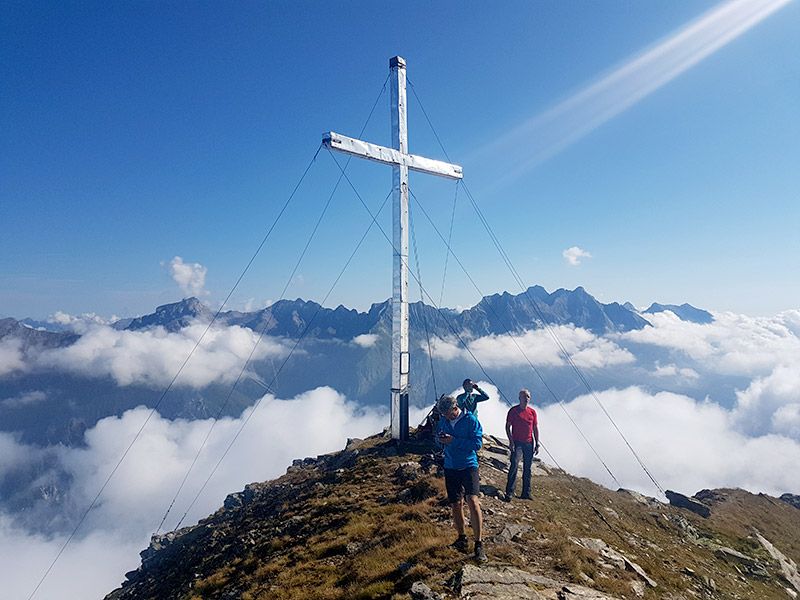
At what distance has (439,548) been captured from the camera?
9.15m

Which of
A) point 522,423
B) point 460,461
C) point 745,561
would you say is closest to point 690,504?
point 745,561

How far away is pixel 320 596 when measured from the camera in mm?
8344

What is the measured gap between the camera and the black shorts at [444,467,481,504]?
8945 mm

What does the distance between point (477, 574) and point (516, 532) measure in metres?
3.35

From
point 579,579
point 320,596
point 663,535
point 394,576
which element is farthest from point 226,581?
point 663,535

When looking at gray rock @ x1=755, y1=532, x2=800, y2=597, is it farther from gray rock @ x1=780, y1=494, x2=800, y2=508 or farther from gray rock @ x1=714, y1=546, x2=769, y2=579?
gray rock @ x1=780, y1=494, x2=800, y2=508

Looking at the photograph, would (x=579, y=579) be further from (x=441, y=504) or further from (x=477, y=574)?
(x=441, y=504)

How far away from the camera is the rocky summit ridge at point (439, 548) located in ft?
27.2

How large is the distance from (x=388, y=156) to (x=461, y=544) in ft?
46.5

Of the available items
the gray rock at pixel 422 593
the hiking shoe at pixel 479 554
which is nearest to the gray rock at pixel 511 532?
the hiking shoe at pixel 479 554

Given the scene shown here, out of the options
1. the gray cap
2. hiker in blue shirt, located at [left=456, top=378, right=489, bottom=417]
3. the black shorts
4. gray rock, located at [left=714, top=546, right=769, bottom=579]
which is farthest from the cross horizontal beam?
gray rock, located at [left=714, top=546, right=769, bottom=579]

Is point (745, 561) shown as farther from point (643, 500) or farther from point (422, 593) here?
point (422, 593)

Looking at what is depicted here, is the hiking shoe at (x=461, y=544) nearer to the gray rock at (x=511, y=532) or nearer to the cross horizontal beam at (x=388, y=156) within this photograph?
the gray rock at (x=511, y=532)

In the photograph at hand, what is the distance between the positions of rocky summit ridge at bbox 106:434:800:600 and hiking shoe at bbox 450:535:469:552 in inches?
9.5
